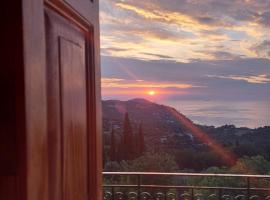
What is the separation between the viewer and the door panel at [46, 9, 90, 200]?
0.89 m

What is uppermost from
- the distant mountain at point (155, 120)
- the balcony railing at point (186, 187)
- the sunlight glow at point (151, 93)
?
the sunlight glow at point (151, 93)

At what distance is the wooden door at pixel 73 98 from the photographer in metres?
0.89

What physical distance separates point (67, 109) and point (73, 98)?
0.07 meters

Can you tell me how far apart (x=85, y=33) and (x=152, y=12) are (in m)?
3.27

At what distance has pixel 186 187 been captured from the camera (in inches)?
171

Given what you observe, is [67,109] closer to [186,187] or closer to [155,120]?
[186,187]

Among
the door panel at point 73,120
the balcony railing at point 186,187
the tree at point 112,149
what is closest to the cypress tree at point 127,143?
the tree at point 112,149

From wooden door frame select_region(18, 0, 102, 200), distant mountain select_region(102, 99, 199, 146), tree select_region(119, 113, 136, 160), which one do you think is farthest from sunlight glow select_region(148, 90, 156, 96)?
wooden door frame select_region(18, 0, 102, 200)

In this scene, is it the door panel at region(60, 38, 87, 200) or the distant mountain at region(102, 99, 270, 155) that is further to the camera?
the distant mountain at region(102, 99, 270, 155)

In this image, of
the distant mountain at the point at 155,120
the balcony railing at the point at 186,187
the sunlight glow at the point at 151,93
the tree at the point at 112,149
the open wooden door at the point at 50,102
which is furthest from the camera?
the sunlight glow at the point at 151,93

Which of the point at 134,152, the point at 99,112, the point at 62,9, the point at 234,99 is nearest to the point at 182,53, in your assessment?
the point at 234,99

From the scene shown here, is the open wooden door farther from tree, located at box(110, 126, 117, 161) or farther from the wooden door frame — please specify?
tree, located at box(110, 126, 117, 161)

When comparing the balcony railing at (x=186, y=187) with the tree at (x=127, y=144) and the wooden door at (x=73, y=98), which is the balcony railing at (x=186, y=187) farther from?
the wooden door at (x=73, y=98)

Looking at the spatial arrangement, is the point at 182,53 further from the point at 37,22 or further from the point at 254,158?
the point at 37,22
